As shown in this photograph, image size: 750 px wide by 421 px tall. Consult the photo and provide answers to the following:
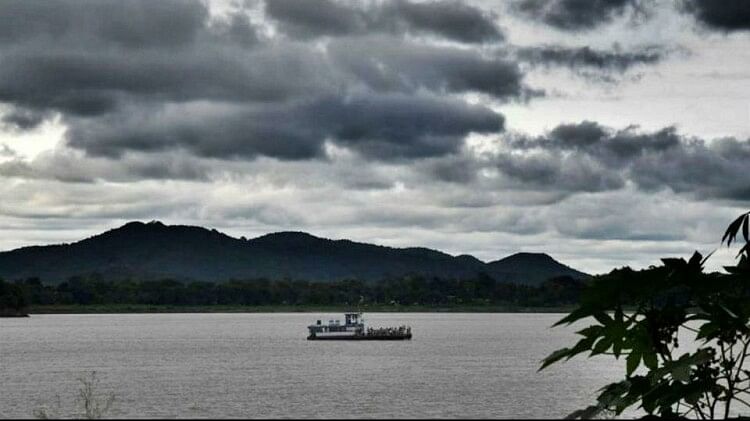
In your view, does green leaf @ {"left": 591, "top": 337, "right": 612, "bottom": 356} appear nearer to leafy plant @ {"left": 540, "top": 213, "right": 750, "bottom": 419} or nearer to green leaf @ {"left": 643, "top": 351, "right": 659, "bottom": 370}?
leafy plant @ {"left": 540, "top": 213, "right": 750, "bottom": 419}

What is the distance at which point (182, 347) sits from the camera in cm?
19862

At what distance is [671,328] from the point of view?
22.4 feet

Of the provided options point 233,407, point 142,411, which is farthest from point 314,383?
point 142,411

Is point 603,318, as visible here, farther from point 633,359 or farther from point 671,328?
point 671,328

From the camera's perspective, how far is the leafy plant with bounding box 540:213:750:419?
21.3 ft

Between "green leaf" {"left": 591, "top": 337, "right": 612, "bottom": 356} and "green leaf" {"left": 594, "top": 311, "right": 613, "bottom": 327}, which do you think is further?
"green leaf" {"left": 591, "top": 337, "right": 612, "bottom": 356}

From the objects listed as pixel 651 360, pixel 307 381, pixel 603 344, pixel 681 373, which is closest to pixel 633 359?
pixel 651 360


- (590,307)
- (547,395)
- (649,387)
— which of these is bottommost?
(547,395)

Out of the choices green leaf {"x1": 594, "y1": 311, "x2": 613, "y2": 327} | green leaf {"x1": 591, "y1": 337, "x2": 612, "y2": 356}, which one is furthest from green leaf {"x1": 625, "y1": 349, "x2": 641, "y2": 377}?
green leaf {"x1": 594, "y1": 311, "x2": 613, "y2": 327}

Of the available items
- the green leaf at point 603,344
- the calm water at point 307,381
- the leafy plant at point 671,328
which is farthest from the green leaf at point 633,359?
the calm water at point 307,381

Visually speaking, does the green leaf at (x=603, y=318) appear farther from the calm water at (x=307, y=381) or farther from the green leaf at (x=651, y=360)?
the calm water at (x=307, y=381)

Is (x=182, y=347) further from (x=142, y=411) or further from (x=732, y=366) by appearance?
(x=732, y=366)

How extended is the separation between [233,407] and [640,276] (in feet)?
257

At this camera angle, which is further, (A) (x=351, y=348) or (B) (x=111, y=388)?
(A) (x=351, y=348)
